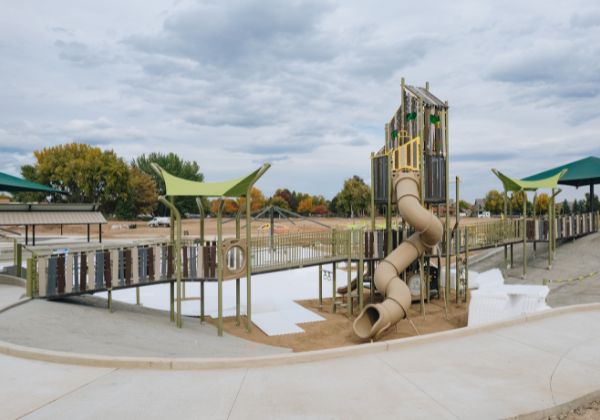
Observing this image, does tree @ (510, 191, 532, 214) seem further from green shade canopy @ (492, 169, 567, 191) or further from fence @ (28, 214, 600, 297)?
fence @ (28, 214, 600, 297)

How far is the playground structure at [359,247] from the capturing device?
1212cm

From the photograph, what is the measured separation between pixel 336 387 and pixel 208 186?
8.61m

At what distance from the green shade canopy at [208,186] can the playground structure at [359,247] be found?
3 cm

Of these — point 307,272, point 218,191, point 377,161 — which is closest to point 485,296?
point 377,161

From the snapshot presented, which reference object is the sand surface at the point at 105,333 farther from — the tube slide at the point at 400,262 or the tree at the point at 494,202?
the tree at the point at 494,202

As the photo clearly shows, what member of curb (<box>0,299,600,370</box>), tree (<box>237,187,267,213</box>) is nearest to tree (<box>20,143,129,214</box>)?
tree (<box>237,187,267,213</box>)

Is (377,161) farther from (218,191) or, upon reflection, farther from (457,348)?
(457,348)

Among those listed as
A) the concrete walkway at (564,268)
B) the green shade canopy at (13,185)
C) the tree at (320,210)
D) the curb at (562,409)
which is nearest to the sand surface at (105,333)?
the curb at (562,409)

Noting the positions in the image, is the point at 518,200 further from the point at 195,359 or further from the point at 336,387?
the point at 195,359

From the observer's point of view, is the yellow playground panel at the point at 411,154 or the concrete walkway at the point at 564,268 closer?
the concrete walkway at the point at 564,268

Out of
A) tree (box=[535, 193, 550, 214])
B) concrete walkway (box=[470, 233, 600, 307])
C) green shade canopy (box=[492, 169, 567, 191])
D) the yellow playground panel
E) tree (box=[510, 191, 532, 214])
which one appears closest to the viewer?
Result: concrete walkway (box=[470, 233, 600, 307])

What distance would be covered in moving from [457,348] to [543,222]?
1716 cm

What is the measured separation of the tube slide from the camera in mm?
13778

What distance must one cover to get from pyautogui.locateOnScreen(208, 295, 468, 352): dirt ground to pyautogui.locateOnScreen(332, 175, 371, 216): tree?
7271cm
